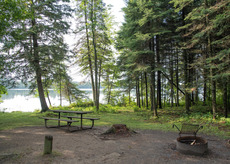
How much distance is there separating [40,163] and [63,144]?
1.59m

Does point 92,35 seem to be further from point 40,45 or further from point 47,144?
point 47,144

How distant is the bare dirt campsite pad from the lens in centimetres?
439

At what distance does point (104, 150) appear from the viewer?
5254mm

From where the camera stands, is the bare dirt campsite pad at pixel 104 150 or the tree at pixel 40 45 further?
the tree at pixel 40 45

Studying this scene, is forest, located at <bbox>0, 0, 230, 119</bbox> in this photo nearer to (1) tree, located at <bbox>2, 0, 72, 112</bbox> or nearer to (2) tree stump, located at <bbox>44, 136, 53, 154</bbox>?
(1) tree, located at <bbox>2, 0, 72, 112</bbox>

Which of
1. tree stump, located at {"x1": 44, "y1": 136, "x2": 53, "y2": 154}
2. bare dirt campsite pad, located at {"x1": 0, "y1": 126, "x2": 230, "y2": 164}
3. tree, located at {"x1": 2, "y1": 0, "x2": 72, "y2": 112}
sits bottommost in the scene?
bare dirt campsite pad, located at {"x1": 0, "y1": 126, "x2": 230, "y2": 164}

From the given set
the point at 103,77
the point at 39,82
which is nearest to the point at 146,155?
the point at 39,82

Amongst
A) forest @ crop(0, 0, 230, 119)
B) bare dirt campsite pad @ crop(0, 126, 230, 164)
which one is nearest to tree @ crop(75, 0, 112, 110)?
forest @ crop(0, 0, 230, 119)

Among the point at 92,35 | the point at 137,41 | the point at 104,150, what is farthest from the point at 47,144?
the point at 92,35

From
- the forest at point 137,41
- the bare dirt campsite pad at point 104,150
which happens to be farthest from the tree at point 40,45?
the bare dirt campsite pad at point 104,150

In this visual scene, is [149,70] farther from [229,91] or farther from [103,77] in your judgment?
[103,77]

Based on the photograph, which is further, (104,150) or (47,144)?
(104,150)

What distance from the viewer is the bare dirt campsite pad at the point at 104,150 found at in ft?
14.4

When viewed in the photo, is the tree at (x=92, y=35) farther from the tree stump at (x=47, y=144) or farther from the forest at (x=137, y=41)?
the tree stump at (x=47, y=144)
